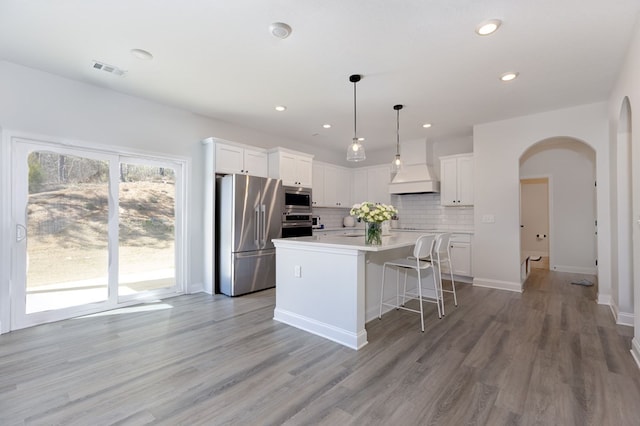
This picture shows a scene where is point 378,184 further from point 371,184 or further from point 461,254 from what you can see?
point 461,254

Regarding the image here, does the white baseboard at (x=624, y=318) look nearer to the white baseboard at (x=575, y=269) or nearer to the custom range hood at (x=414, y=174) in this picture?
the custom range hood at (x=414, y=174)

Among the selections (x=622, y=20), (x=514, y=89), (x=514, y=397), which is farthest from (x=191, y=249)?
(x=622, y=20)

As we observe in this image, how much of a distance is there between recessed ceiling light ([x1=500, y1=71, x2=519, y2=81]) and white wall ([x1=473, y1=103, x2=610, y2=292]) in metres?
1.58

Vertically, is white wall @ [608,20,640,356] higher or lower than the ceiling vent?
lower

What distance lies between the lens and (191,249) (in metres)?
4.48

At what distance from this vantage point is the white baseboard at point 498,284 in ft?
15.0

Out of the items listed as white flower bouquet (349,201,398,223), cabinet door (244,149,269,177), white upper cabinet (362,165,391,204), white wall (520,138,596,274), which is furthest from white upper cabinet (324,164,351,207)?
white wall (520,138,596,274)

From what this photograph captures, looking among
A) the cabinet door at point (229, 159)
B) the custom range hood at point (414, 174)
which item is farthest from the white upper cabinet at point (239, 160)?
the custom range hood at point (414, 174)

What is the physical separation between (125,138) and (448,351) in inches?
174

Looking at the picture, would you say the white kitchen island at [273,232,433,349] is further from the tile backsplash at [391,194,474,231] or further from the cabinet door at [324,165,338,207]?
the cabinet door at [324,165,338,207]

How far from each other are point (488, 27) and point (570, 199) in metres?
5.46

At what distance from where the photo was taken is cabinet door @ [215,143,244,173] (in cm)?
453

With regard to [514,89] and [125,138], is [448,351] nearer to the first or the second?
[514,89]

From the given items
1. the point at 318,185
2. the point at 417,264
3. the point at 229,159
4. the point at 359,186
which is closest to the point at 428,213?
the point at 359,186
